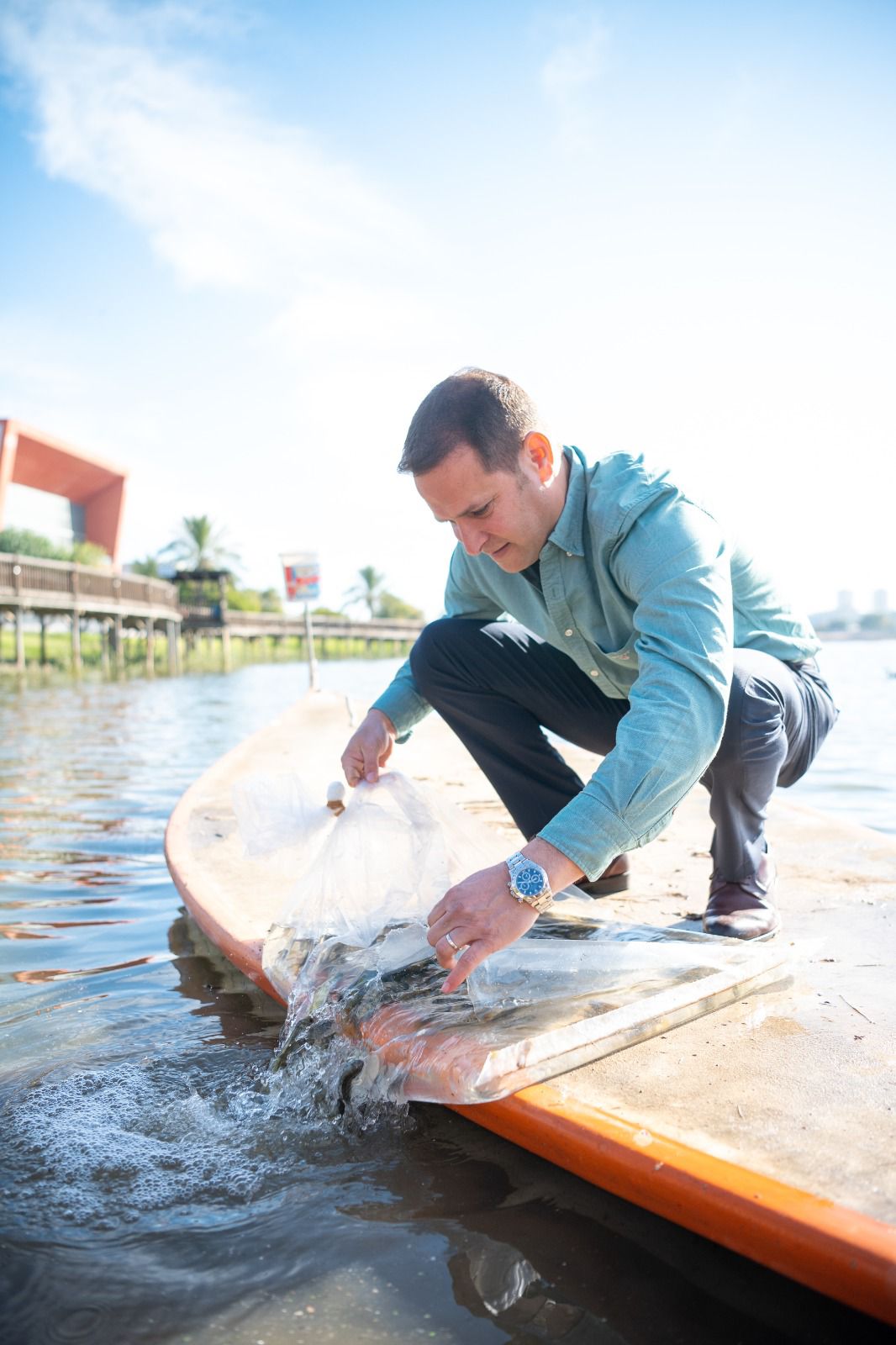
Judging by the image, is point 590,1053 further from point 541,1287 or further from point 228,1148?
point 228,1148

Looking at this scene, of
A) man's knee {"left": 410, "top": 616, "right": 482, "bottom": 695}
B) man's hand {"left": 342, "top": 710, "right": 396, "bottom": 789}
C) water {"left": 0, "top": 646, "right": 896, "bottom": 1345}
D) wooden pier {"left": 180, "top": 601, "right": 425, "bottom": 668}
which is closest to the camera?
water {"left": 0, "top": 646, "right": 896, "bottom": 1345}

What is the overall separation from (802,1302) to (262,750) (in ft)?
14.3

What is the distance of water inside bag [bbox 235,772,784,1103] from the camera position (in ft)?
4.56

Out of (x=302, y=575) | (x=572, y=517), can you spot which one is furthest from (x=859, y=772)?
(x=302, y=575)

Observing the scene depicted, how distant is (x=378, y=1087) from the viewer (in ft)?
4.80

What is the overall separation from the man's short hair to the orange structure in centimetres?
2281

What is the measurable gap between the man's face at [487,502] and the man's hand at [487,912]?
0.66 m

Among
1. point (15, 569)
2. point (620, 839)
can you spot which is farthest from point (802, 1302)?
point (15, 569)

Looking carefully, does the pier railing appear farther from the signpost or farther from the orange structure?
the signpost

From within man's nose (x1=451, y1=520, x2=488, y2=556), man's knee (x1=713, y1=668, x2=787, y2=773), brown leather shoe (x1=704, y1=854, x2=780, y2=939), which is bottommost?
brown leather shoe (x1=704, y1=854, x2=780, y2=939)

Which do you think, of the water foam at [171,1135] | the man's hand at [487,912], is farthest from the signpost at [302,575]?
the man's hand at [487,912]

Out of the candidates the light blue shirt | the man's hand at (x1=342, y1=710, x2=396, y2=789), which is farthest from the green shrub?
the light blue shirt

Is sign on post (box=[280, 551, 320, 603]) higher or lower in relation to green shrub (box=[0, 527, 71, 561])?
lower

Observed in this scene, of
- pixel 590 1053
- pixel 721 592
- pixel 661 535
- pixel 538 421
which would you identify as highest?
pixel 538 421
